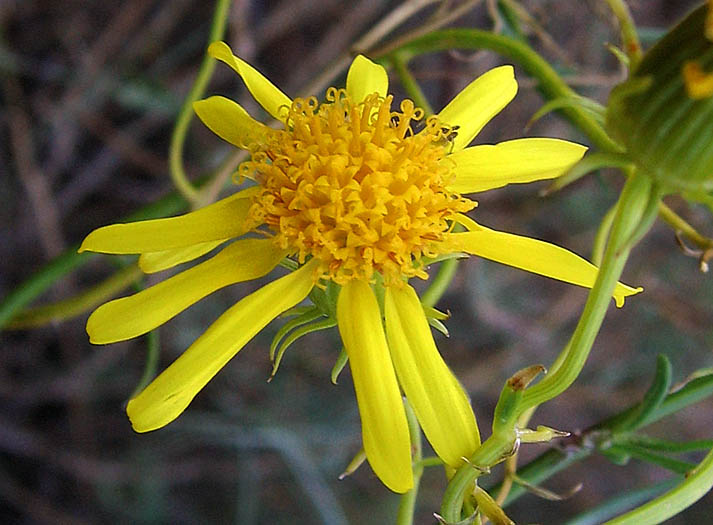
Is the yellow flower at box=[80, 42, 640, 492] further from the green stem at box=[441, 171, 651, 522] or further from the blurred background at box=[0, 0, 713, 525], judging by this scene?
the blurred background at box=[0, 0, 713, 525]

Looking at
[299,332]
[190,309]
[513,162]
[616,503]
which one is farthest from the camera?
[190,309]

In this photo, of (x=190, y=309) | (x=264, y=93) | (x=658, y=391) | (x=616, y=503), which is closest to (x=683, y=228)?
(x=658, y=391)

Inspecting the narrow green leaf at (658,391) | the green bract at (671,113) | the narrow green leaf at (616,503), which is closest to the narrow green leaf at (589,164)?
the green bract at (671,113)

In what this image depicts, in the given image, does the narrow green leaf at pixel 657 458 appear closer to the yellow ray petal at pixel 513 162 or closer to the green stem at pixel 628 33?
the yellow ray petal at pixel 513 162

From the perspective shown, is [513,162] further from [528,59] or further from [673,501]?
[673,501]

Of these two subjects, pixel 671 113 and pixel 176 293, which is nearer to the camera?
pixel 671 113

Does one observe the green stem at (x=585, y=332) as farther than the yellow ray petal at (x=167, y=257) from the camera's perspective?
No

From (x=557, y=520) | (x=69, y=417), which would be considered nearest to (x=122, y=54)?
(x=69, y=417)
